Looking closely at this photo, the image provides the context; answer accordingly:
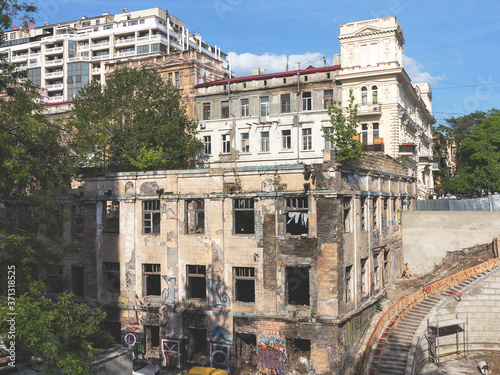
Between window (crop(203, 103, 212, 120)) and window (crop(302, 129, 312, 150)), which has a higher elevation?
window (crop(203, 103, 212, 120))

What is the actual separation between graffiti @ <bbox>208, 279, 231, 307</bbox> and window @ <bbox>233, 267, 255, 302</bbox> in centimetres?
60

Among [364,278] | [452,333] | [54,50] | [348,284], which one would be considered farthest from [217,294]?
[54,50]

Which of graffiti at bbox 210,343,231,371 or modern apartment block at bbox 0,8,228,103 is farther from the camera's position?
modern apartment block at bbox 0,8,228,103

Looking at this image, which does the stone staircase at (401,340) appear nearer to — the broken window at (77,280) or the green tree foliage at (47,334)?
the green tree foliage at (47,334)

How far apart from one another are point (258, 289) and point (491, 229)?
2150 centimetres

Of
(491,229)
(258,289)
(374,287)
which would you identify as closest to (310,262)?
(258,289)

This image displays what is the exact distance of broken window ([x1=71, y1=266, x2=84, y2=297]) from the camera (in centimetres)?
2887

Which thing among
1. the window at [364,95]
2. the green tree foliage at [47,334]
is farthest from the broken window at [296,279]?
the window at [364,95]

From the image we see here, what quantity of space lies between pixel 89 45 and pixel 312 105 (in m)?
49.4

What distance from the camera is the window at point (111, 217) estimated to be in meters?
28.1

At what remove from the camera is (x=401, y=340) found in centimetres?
2661

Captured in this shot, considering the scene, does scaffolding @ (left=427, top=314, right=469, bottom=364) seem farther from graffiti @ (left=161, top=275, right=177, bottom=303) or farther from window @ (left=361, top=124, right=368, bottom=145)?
window @ (left=361, top=124, right=368, bottom=145)

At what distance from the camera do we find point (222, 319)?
24.9m

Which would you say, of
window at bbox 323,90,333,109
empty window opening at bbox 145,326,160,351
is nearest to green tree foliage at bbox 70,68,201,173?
window at bbox 323,90,333,109
